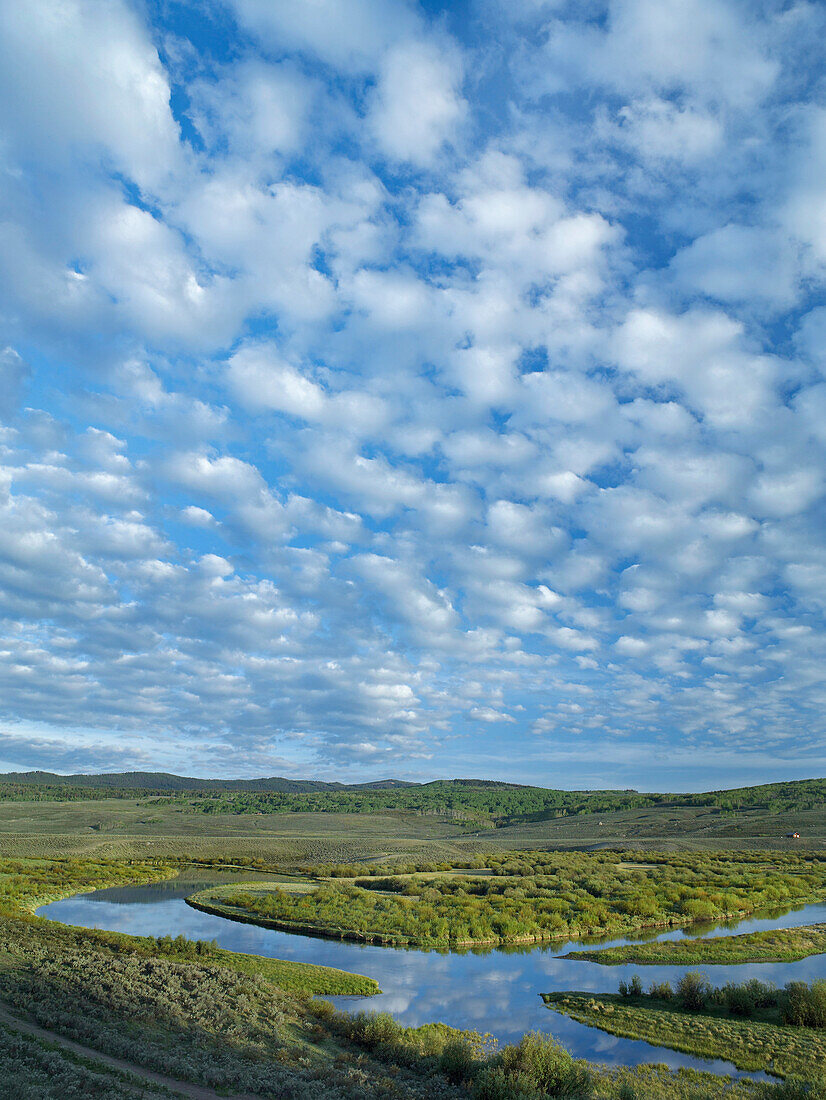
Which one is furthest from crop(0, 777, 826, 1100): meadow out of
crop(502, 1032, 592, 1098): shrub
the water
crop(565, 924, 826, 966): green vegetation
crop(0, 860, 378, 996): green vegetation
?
crop(565, 924, 826, 966): green vegetation

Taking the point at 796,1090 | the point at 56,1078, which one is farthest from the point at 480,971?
the point at 56,1078

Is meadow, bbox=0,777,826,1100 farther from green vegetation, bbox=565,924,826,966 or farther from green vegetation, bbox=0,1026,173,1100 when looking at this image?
green vegetation, bbox=565,924,826,966

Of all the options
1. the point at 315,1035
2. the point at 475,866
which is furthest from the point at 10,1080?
the point at 475,866

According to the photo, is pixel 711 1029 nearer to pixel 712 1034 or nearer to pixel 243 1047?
pixel 712 1034

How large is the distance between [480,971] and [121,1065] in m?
18.3

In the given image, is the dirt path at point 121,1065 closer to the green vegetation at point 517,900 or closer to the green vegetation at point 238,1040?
the green vegetation at point 238,1040

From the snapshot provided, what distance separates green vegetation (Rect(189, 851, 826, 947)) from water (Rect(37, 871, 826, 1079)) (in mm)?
1821

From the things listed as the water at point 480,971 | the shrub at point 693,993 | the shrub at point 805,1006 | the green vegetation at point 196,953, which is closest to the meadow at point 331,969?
the green vegetation at point 196,953

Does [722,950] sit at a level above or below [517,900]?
below

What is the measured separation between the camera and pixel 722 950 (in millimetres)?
30312

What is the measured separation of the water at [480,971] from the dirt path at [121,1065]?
9695 mm

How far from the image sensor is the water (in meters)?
21.0

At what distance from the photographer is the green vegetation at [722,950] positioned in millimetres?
29188

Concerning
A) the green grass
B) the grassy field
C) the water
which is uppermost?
the grassy field
